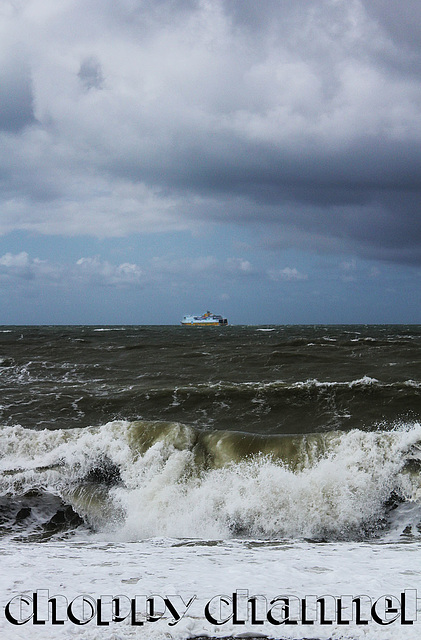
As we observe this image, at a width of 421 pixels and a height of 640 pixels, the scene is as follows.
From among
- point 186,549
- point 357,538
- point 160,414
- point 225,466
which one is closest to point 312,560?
point 186,549

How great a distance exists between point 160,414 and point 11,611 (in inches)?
405

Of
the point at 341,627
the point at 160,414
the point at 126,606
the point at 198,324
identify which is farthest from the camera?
the point at 198,324

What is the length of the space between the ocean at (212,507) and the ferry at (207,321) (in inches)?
3761

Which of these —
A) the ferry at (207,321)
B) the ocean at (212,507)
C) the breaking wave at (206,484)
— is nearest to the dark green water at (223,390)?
the ocean at (212,507)

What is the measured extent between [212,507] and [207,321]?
108m

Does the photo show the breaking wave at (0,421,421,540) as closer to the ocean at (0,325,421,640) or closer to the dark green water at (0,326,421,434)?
the ocean at (0,325,421,640)

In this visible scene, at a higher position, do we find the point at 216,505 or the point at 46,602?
the point at 46,602

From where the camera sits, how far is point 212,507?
8.49 metres

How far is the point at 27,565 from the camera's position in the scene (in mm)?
5293

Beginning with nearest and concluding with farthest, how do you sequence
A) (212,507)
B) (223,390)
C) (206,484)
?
(212,507) < (206,484) < (223,390)

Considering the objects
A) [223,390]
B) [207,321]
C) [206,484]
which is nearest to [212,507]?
[206,484]

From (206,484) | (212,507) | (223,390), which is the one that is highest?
(223,390)

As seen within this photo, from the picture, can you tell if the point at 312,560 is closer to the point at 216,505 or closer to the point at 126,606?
the point at 126,606

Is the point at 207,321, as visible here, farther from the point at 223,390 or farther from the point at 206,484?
the point at 206,484
